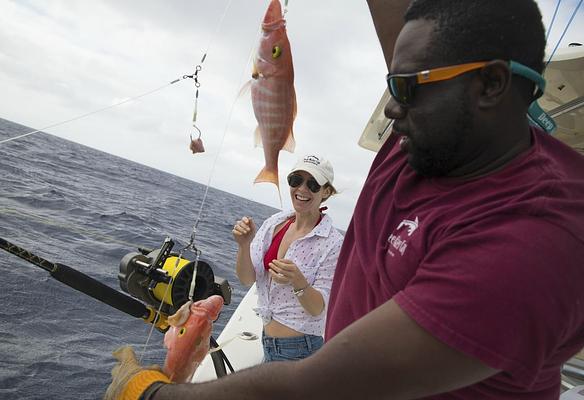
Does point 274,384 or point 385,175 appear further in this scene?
point 385,175

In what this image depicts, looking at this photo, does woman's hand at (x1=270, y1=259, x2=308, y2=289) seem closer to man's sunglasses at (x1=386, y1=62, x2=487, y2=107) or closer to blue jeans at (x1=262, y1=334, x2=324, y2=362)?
blue jeans at (x1=262, y1=334, x2=324, y2=362)

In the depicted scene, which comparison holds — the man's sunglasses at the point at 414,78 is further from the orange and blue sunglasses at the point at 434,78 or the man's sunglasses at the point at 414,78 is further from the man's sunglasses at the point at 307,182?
the man's sunglasses at the point at 307,182

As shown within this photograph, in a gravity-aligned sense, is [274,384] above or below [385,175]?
below

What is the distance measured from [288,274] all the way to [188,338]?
753 mm

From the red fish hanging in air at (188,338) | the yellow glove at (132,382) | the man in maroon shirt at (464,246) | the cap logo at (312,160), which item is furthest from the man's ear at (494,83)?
the cap logo at (312,160)

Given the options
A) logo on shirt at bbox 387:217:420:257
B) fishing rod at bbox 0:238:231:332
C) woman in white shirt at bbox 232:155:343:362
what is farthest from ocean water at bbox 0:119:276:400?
logo on shirt at bbox 387:217:420:257

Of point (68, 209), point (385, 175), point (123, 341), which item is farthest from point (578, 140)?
point (68, 209)

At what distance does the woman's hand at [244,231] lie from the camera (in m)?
3.14

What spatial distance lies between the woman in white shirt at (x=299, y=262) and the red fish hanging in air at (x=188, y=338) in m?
0.68

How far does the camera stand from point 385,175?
1.54 meters

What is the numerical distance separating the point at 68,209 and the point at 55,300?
7.54 metres

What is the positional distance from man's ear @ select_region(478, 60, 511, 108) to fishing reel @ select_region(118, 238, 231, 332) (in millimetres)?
1989

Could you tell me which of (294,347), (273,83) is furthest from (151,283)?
(273,83)

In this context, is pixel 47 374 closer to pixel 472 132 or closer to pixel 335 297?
pixel 335 297
